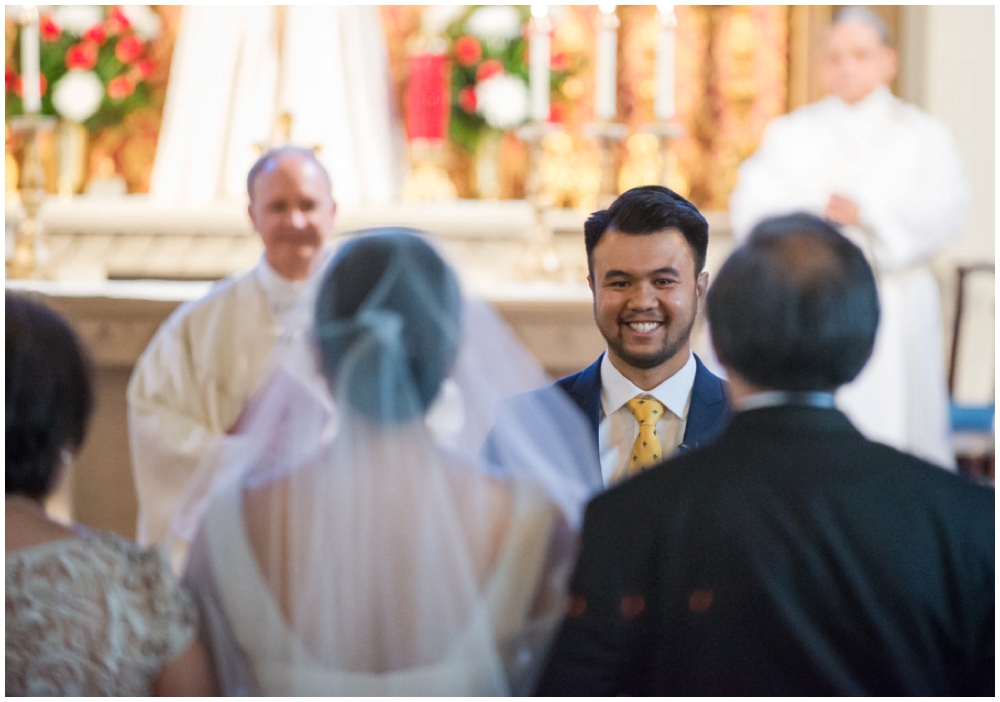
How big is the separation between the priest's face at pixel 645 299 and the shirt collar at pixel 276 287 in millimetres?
1696

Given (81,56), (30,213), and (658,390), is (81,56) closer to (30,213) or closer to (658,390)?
(30,213)

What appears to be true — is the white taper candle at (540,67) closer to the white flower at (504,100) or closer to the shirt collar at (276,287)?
the white flower at (504,100)

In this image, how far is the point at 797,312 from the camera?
1713 millimetres

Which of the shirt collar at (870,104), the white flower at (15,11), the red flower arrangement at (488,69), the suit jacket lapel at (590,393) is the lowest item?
the suit jacket lapel at (590,393)

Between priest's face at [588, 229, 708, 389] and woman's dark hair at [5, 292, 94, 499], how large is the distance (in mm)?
990

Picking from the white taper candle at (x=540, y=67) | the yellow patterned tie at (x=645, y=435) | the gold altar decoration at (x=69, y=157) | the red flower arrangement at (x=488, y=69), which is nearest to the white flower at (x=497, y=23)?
the red flower arrangement at (x=488, y=69)

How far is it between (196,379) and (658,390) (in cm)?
185

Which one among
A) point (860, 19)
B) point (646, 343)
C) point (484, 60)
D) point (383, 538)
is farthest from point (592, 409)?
point (484, 60)

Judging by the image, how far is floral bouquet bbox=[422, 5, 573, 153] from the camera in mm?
5977

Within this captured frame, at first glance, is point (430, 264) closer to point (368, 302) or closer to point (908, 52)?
point (368, 302)

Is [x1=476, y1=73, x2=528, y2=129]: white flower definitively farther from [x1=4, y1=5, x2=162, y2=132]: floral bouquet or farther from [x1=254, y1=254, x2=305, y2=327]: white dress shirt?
[x1=254, y1=254, x2=305, y2=327]: white dress shirt

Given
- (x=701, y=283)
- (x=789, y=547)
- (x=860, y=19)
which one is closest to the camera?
(x=789, y=547)

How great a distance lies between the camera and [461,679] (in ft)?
5.95

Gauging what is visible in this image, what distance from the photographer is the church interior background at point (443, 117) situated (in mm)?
5906
